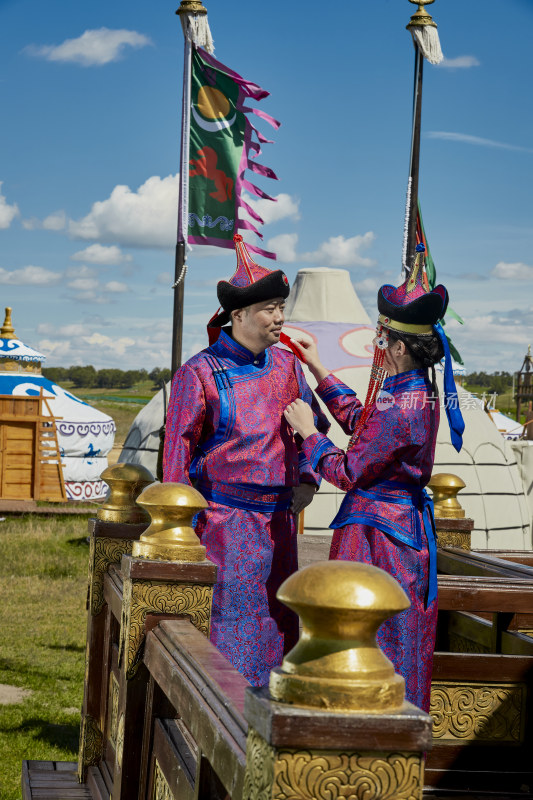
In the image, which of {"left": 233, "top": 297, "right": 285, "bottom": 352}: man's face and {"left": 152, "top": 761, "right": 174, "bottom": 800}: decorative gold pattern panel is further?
{"left": 233, "top": 297, "right": 285, "bottom": 352}: man's face

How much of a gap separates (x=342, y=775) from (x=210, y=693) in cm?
60

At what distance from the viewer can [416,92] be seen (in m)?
10.4

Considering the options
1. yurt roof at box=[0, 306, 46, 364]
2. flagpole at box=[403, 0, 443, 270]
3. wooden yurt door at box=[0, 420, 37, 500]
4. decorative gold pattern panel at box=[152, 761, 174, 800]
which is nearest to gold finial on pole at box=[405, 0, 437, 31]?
flagpole at box=[403, 0, 443, 270]

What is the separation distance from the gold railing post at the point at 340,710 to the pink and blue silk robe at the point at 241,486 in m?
1.99

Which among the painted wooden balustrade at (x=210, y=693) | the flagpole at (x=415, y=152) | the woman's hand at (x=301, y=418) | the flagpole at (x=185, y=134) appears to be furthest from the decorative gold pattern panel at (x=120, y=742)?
the flagpole at (x=415, y=152)

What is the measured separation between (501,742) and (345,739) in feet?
8.68

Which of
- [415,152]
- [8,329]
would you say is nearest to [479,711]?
[415,152]

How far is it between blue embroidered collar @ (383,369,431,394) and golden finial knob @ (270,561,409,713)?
195 centimetres

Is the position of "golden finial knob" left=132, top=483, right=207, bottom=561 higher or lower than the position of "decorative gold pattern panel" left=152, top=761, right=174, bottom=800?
higher

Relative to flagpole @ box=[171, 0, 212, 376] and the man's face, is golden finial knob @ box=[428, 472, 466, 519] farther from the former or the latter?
flagpole @ box=[171, 0, 212, 376]

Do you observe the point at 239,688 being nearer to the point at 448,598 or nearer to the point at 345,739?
the point at 345,739

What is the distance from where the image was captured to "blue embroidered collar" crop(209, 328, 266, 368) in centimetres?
338

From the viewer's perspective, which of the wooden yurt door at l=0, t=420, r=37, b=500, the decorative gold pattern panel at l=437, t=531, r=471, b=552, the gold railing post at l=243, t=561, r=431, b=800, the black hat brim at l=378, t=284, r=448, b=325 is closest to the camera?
the gold railing post at l=243, t=561, r=431, b=800

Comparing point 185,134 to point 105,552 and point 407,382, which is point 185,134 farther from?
point 407,382
